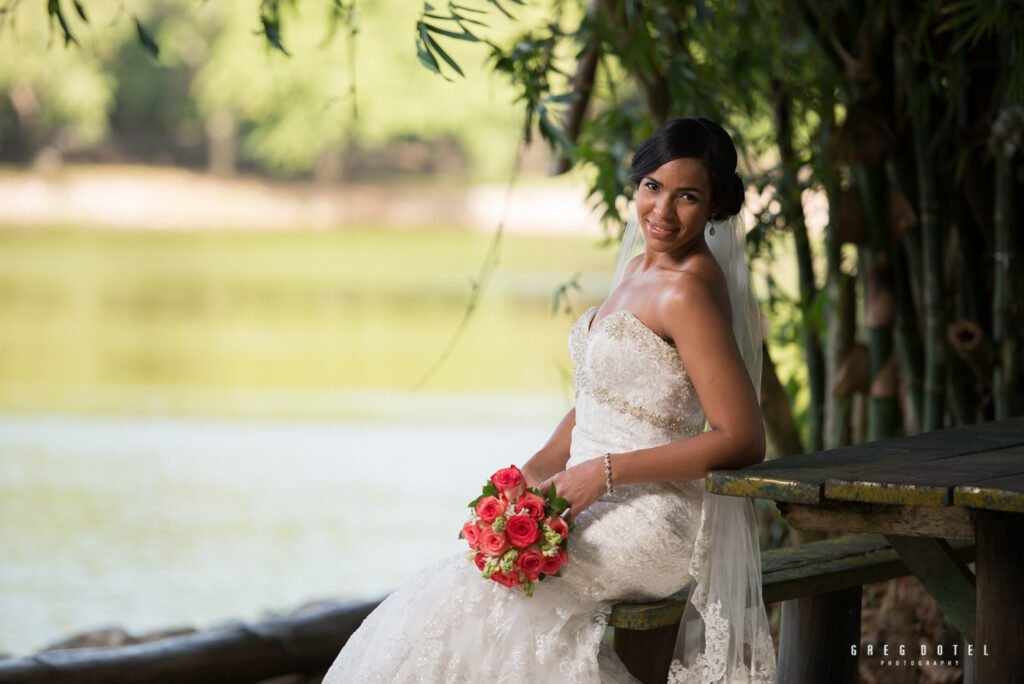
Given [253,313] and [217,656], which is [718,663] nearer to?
[217,656]

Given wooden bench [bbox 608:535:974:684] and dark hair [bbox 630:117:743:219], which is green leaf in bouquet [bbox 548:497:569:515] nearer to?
wooden bench [bbox 608:535:974:684]

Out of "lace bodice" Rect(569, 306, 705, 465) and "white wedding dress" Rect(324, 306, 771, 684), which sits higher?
"lace bodice" Rect(569, 306, 705, 465)

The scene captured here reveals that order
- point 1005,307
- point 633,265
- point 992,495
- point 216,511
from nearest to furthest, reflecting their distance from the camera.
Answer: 1. point 992,495
2. point 633,265
3. point 1005,307
4. point 216,511

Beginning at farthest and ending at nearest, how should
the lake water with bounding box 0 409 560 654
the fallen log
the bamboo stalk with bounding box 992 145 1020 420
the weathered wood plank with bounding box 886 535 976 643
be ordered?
1. the lake water with bounding box 0 409 560 654
2. the bamboo stalk with bounding box 992 145 1020 420
3. the fallen log
4. the weathered wood plank with bounding box 886 535 976 643

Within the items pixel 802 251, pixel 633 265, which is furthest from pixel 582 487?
pixel 802 251

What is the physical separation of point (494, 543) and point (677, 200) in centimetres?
66

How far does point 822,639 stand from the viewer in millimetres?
2648

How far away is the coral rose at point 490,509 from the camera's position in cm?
207

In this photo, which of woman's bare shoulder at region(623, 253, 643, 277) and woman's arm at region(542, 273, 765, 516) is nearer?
woman's arm at region(542, 273, 765, 516)

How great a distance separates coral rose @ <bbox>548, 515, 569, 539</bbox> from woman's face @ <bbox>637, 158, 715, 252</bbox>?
0.51 meters

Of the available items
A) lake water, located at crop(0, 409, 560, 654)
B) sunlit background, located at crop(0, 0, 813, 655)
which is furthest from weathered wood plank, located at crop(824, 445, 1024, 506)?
lake water, located at crop(0, 409, 560, 654)

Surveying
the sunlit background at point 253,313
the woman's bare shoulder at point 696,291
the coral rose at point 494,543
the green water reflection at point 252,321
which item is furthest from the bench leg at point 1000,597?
the green water reflection at point 252,321

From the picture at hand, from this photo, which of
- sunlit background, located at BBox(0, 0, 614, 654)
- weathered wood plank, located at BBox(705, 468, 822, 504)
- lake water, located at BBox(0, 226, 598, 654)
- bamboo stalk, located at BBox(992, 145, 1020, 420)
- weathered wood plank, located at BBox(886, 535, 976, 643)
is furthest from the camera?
sunlit background, located at BBox(0, 0, 614, 654)

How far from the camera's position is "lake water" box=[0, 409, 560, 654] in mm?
5648
